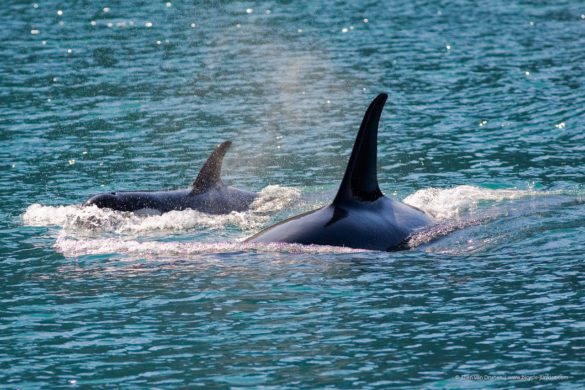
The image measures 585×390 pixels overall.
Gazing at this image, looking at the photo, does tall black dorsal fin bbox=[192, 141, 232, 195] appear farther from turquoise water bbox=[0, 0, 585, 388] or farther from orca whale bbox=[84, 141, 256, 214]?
turquoise water bbox=[0, 0, 585, 388]

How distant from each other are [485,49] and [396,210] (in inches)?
880

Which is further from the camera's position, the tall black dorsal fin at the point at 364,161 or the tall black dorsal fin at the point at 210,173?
the tall black dorsal fin at the point at 210,173

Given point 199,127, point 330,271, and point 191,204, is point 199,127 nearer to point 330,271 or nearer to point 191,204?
point 191,204

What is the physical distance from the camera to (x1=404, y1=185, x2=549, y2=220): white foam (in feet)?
59.5

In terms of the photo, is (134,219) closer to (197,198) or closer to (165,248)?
(197,198)

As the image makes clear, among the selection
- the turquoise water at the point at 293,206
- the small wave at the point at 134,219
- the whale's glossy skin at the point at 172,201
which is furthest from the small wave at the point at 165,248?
the whale's glossy skin at the point at 172,201

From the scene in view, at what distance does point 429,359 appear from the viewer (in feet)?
38.2

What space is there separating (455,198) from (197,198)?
4.01 metres

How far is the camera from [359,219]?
51.6 feet

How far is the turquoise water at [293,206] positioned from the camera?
11969 millimetres

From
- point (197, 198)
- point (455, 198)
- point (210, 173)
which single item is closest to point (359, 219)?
point (455, 198)

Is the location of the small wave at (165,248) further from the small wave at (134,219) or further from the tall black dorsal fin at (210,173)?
the tall black dorsal fin at (210,173)

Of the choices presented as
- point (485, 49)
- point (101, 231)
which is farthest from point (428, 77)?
point (101, 231)

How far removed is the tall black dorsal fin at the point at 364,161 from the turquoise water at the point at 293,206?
103 centimetres
